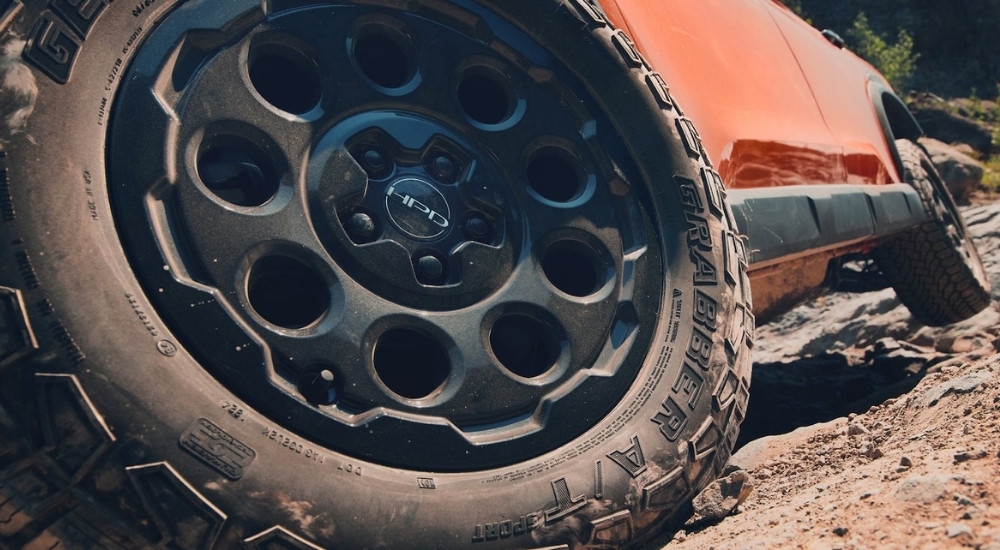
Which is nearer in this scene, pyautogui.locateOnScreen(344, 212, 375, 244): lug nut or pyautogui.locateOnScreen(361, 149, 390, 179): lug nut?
pyautogui.locateOnScreen(344, 212, 375, 244): lug nut

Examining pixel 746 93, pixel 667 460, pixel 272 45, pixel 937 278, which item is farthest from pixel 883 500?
pixel 937 278

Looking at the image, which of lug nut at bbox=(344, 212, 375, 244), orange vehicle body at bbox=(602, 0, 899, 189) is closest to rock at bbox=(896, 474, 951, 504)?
lug nut at bbox=(344, 212, 375, 244)

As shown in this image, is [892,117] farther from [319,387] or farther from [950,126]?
[950,126]

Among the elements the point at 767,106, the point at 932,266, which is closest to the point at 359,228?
the point at 767,106

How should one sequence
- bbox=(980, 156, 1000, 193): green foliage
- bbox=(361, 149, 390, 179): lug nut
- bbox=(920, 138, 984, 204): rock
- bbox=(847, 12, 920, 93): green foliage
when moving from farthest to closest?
1. bbox=(847, 12, 920, 93): green foliage
2. bbox=(980, 156, 1000, 193): green foliage
3. bbox=(920, 138, 984, 204): rock
4. bbox=(361, 149, 390, 179): lug nut

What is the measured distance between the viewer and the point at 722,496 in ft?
6.48

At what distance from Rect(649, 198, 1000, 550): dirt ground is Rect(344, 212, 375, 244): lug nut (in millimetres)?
979

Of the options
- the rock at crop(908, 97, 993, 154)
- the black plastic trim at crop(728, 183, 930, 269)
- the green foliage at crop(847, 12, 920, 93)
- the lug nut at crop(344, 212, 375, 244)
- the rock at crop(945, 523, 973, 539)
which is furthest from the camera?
the green foliage at crop(847, 12, 920, 93)

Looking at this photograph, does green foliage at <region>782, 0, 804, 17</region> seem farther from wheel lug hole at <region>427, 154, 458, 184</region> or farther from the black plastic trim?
wheel lug hole at <region>427, 154, 458, 184</region>

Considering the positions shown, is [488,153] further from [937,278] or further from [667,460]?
[937,278]

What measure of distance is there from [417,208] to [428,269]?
0.52 feet

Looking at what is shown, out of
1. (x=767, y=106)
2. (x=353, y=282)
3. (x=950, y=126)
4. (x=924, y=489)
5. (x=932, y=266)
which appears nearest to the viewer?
(x=924, y=489)

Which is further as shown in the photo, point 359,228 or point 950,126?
point 950,126

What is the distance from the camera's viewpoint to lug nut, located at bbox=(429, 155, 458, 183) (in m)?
2.04
